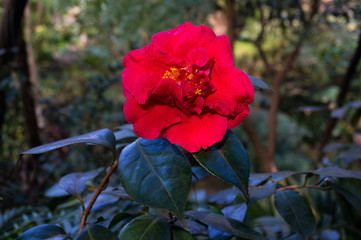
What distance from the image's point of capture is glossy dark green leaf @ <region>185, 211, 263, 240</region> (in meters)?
0.31

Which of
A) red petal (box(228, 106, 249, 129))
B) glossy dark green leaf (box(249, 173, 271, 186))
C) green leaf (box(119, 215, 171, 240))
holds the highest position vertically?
red petal (box(228, 106, 249, 129))

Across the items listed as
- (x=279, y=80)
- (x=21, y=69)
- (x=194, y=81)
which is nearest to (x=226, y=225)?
(x=194, y=81)

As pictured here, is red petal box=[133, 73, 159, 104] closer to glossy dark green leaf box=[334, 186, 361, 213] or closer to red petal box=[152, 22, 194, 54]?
red petal box=[152, 22, 194, 54]

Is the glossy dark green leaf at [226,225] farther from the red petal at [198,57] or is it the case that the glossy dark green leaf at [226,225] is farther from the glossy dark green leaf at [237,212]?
the red petal at [198,57]

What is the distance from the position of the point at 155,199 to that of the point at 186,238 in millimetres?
74

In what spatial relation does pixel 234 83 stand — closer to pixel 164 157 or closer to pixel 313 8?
pixel 164 157

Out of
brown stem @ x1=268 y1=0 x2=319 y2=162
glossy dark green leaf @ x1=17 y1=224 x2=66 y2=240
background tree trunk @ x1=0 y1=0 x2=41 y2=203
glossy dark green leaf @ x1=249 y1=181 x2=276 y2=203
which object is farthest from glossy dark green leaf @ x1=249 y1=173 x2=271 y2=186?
brown stem @ x1=268 y1=0 x2=319 y2=162

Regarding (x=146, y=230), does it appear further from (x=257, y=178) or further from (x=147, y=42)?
(x=147, y=42)

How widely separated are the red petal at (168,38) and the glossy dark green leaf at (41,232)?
215 millimetres

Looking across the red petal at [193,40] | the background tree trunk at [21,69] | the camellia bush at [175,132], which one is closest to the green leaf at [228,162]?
the camellia bush at [175,132]

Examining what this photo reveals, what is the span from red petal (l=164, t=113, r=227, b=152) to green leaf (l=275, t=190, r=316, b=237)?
16 centimetres

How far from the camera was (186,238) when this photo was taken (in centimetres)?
31

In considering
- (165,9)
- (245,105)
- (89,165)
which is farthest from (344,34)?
(245,105)

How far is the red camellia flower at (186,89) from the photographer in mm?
297
